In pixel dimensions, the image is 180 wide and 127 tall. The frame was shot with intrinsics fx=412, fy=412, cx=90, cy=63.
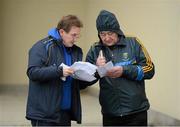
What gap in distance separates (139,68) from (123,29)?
3621 millimetres

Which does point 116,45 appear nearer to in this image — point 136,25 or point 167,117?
point 167,117

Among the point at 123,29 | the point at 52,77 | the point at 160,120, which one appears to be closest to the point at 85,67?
the point at 52,77

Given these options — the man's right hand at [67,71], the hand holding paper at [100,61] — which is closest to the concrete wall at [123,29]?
the hand holding paper at [100,61]

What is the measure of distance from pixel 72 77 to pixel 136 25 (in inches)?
132

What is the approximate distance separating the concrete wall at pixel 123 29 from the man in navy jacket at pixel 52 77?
2.46 meters

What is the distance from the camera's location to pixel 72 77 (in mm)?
3209

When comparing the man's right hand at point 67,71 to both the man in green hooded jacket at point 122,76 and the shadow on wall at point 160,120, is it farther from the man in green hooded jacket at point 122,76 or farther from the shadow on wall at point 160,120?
the shadow on wall at point 160,120

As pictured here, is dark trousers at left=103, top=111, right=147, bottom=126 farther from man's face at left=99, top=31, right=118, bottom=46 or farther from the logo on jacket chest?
man's face at left=99, top=31, right=118, bottom=46

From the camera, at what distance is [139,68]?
11.2 ft

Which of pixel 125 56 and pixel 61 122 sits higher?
pixel 125 56

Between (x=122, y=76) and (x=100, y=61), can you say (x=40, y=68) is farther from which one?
(x=122, y=76)

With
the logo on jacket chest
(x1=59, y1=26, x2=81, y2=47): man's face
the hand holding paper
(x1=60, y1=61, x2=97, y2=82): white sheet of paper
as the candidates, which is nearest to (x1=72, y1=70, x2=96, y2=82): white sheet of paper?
(x1=60, y1=61, x2=97, y2=82): white sheet of paper

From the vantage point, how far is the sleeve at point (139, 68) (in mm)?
3375

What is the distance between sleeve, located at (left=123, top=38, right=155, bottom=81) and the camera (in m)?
3.38
